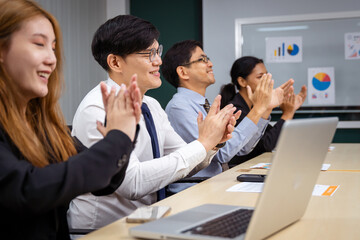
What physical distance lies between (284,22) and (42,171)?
13.2 ft

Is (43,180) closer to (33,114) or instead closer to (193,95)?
(33,114)

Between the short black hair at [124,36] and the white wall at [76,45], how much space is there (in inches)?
79.5

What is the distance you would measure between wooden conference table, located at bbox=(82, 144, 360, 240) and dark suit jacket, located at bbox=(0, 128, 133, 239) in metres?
0.15

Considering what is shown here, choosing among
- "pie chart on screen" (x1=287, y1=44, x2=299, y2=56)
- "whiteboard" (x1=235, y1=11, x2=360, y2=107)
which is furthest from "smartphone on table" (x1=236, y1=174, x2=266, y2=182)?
"pie chart on screen" (x1=287, y1=44, x2=299, y2=56)

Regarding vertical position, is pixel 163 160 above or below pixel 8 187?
below

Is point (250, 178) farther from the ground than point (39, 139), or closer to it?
closer to it

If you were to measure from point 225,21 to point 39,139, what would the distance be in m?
3.72

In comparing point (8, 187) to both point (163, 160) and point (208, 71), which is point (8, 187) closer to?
point (163, 160)

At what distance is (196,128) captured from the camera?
8.44 ft

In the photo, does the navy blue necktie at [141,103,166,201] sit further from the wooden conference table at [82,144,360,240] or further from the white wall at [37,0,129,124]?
the white wall at [37,0,129,124]

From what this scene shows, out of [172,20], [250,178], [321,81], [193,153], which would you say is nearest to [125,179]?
[193,153]

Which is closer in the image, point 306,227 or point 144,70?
point 306,227

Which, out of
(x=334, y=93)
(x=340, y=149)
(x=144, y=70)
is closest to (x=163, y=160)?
(x=144, y=70)

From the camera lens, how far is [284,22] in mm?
4566
